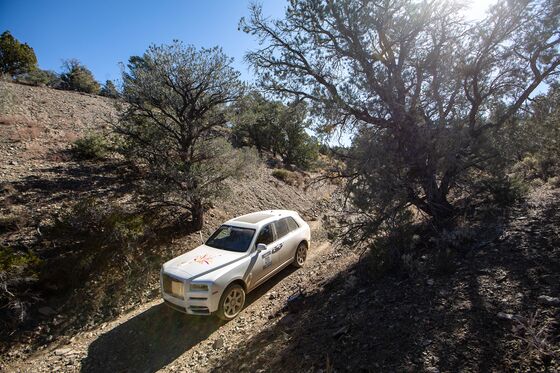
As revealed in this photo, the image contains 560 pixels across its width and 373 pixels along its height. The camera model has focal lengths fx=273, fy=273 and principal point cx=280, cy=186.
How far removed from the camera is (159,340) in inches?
219

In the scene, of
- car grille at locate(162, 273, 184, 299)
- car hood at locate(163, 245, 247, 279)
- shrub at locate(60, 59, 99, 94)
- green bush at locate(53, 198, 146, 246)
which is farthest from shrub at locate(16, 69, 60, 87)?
car grille at locate(162, 273, 184, 299)

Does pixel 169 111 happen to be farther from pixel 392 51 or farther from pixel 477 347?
pixel 477 347

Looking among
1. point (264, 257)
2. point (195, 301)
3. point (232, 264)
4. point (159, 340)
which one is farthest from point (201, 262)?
point (159, 340)

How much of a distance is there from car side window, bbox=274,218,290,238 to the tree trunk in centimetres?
312

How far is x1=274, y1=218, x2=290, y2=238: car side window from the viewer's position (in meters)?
7.57

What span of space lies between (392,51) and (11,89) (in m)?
23.2

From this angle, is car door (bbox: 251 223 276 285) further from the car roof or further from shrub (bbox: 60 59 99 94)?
shrub (bbox: 60 59 99 94)

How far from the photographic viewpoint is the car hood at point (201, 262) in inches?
223

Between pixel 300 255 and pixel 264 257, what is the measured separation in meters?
1.90

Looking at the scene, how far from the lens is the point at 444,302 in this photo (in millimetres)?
3643

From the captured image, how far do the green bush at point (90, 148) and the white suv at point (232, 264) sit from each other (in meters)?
8.75

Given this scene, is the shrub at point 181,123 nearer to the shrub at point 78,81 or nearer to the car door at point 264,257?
the car door at point 264,257

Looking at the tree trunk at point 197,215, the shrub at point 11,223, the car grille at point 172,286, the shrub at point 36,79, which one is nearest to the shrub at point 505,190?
the car grille at point 172,286

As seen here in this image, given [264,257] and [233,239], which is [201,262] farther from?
[264,257]
